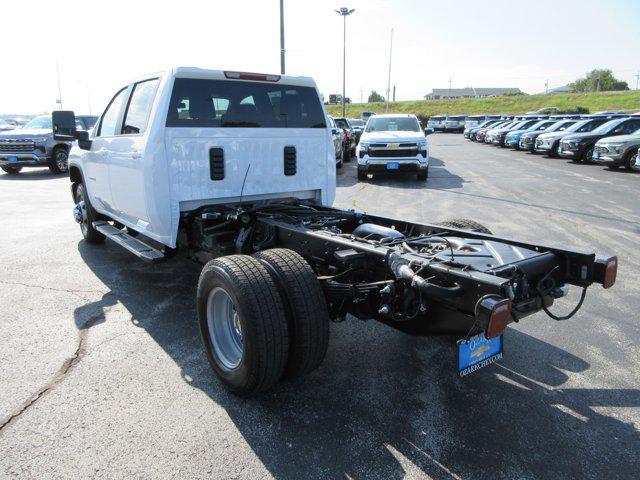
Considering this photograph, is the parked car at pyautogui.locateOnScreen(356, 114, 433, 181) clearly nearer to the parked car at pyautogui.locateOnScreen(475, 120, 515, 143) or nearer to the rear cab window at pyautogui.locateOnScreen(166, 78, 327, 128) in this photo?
the rear cab window at pyautogui.locateOnScreen(166, 78, 327, 128)

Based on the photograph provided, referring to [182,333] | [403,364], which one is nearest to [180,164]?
[182,333]

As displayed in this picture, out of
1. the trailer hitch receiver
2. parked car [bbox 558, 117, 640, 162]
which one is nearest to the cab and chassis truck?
the trailer hitch receiver

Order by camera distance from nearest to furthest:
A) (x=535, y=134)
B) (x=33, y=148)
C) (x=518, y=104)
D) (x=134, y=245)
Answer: (x=134, y=245) → (x=33, y=148) → (x=535, y=134) → (x=518, y=104)

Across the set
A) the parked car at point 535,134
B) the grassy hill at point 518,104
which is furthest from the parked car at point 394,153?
the grassy hill at point 518,104

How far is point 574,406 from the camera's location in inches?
121

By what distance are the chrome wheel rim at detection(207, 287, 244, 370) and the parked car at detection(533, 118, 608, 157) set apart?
2056 centimetres

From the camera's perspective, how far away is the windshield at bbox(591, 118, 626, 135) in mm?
18000

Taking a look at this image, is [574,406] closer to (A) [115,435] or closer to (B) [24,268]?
(A) [115,435]

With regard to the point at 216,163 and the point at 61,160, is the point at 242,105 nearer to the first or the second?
the point at 216,163

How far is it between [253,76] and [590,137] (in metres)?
17.6

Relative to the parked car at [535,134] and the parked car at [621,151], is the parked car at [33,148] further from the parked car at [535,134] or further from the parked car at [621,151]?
the parked car at [535,134]

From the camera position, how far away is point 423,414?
3000mm

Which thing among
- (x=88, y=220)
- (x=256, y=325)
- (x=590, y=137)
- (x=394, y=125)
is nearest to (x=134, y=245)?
(x=88, y=220)

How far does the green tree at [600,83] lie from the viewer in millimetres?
96375
